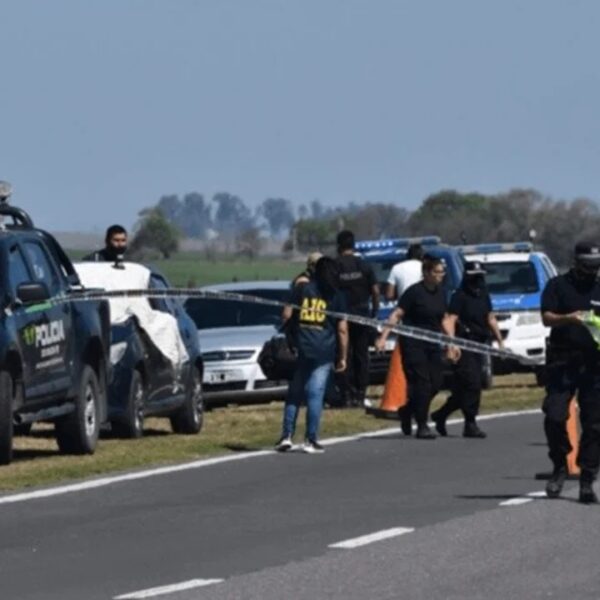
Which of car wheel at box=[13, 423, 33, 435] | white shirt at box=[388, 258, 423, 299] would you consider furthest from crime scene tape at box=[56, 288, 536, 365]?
white shirt at box=[388, 258, 423, 299]

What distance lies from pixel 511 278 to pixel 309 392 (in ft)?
51.7

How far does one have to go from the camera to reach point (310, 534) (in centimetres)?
1595

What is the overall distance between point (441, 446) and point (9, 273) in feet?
15.5

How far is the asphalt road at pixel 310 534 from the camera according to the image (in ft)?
43.5

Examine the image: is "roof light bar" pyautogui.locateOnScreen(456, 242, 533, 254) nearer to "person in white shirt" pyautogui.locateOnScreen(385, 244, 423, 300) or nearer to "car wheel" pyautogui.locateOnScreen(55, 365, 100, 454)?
"person in white shirt" pyautogui.locateOnScreen(385, 244, 423, 300)

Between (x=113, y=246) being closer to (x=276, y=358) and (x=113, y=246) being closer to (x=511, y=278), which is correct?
(x=276, y=358)

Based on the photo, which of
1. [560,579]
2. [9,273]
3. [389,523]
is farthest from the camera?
[9,273]

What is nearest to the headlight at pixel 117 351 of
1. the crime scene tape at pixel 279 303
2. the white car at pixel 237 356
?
the crime scene tape at pixel 279 303

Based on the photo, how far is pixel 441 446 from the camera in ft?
79.4

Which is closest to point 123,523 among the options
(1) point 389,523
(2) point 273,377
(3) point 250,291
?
(1) point 389,523

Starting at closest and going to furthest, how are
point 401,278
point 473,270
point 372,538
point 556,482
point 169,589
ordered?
1. point 169,589
2. point 372,538
3. point 556,482
4. point 473,270
5. point 401,278

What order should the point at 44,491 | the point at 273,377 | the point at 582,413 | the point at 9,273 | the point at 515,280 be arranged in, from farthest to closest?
the point at 515,280 → the point at 273,377 → the point at 9,273 → the point at 44,491 → the point at 582,413

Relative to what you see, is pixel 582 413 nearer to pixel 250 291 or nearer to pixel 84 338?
pixel 84 338

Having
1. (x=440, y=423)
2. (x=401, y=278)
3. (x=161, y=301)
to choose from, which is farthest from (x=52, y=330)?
(x=401, y=278)
